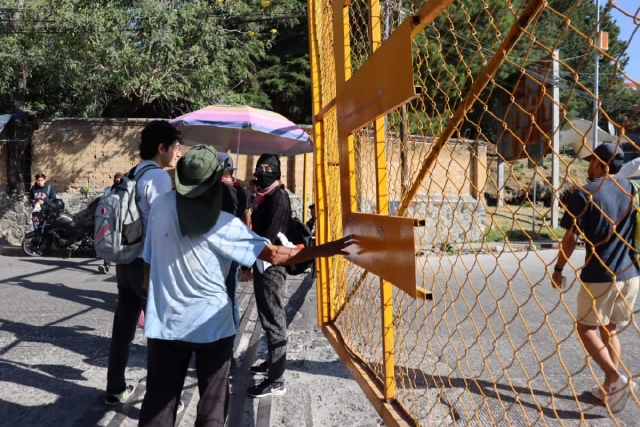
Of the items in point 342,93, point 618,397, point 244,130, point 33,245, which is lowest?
point 33,245

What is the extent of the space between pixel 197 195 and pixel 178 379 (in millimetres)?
854

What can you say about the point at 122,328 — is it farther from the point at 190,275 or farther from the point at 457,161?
the point at 457,161

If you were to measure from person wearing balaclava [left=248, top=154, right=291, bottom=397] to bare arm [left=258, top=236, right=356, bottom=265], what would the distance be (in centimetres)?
116

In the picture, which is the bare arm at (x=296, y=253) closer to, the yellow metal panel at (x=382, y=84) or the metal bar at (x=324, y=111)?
the yellow metal panel at (x=382, y=84)

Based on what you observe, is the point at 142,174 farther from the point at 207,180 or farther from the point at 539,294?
the point at 539,294

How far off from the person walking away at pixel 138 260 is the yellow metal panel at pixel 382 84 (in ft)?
4.35

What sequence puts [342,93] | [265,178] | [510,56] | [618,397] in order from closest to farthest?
[510,56], [342,93], [618,397], [265,178]

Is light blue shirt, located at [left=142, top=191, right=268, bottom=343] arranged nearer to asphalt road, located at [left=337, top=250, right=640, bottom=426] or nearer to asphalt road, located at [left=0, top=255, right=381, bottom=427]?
asphalt road, located at [left=337, top=250, right=640, bottom=426]

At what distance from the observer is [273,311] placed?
3.64 m

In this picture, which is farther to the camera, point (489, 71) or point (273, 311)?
point (273, 311)

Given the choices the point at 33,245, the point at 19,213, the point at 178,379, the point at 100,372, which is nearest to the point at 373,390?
the point at 178,379

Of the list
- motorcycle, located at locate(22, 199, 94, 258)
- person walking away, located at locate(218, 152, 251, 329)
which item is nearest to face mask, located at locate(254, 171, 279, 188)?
person walking away, located at locate(218, 152, 251, 329)

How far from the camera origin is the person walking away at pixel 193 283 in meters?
2.40

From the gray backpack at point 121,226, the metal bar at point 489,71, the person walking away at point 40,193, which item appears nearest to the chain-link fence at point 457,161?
the metal bar at point 489,71
